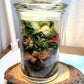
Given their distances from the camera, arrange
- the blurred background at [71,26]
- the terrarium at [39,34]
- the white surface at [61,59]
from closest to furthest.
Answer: the terrarium at [39,34], the white surface at [61,59], the blurred background at [71,26]

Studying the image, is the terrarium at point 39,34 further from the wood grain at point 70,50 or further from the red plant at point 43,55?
the wood grain at point 70,50

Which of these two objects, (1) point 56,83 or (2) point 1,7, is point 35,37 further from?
(2) point 1,7

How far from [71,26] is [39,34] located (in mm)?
455

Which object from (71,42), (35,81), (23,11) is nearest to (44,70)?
(35,81)

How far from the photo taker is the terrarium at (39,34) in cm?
40

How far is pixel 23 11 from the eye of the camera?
411 millimetres

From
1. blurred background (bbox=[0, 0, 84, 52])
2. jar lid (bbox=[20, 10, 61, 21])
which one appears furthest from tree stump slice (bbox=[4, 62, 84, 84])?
blurred background (bbox=[0, 0, 84, 52])

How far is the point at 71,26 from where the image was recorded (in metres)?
0.81

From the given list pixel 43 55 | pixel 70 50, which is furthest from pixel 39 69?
pixel 70 50

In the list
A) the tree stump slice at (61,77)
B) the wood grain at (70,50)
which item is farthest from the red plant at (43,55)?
the wood grain at (70,50)

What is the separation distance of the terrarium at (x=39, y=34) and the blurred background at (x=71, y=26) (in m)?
0.35

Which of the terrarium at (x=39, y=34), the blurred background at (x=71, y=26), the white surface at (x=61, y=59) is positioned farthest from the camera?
the blurred background at (x=71, y=26)

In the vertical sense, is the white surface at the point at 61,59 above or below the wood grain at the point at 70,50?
above

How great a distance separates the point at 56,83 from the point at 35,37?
0.19 metres
